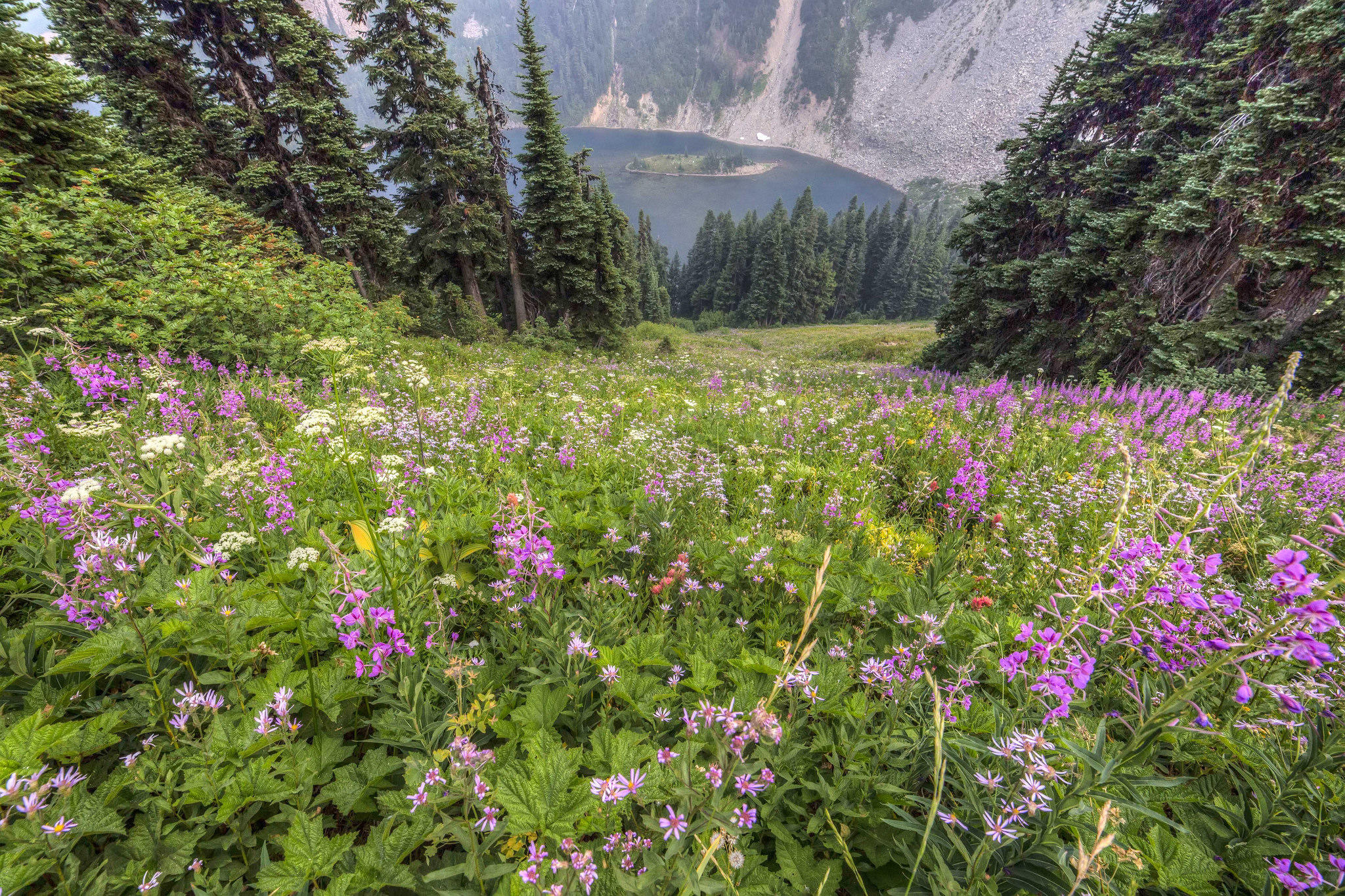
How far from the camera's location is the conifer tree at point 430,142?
1705 cm

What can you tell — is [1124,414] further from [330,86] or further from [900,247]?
[900,247]

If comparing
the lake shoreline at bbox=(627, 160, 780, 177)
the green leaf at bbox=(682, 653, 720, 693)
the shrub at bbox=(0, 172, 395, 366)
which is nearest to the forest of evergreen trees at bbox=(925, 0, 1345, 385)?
the green leaf at bbox=(682, 653, 720, 693)

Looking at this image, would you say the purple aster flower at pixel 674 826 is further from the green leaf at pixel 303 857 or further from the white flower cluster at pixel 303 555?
the white flower cluster at pixel 303 555

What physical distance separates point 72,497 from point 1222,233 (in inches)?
737

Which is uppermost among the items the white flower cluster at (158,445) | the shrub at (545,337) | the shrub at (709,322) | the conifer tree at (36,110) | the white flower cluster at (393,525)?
the conifer tree at (36,110)

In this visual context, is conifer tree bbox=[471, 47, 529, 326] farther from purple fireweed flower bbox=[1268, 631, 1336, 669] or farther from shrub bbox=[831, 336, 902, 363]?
purple fireweed flower bbox=[1268, 631, 1336, 669]

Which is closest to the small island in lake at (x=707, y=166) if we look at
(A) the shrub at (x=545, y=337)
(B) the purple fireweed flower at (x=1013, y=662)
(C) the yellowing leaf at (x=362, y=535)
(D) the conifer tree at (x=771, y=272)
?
(D) the conifer tree at (x=771, y=272)

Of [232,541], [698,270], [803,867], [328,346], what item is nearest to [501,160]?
[328,346]

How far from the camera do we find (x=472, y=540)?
3.41 m

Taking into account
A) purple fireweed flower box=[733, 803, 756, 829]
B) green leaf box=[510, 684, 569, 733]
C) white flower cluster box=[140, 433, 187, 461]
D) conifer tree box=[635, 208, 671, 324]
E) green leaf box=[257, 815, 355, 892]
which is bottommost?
conifer tree box=[635, 208, 671, 324]

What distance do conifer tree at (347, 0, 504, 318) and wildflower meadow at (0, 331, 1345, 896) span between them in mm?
17139

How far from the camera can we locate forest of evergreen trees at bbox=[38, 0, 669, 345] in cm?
1545

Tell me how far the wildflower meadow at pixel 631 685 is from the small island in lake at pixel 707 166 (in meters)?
208

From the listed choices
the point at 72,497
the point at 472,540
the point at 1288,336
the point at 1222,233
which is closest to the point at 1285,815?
the point at 472,540
